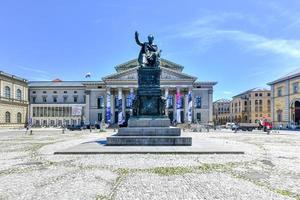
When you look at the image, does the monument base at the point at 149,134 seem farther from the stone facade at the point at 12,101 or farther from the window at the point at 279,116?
the window at the point at 279,116

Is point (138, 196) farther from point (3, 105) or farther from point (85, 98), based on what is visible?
point (85, 98)

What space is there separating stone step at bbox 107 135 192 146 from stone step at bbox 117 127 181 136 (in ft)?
2.21

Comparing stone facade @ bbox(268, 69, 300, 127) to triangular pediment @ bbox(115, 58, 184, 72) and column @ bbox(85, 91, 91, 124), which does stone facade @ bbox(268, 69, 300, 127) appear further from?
column @ bbox(85, 91, 91, 124)

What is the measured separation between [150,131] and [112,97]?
79570mm

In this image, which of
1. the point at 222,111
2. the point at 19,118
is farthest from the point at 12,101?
the point at 222,111

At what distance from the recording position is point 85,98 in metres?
110

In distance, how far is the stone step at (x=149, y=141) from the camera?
62.4 feet

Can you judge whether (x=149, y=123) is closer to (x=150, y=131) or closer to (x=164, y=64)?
(x=150, y=131)

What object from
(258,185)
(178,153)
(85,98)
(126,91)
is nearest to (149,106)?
(178,153)

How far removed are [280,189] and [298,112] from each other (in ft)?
255

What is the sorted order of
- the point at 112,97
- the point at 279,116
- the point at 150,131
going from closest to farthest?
the point at 150,131 → the point at 279,116 → the point at 112,97

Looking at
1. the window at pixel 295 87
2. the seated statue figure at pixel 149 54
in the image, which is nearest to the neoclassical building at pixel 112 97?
the window at pixel 295 87

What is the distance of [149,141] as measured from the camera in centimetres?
1909

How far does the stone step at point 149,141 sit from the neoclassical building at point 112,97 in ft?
211
